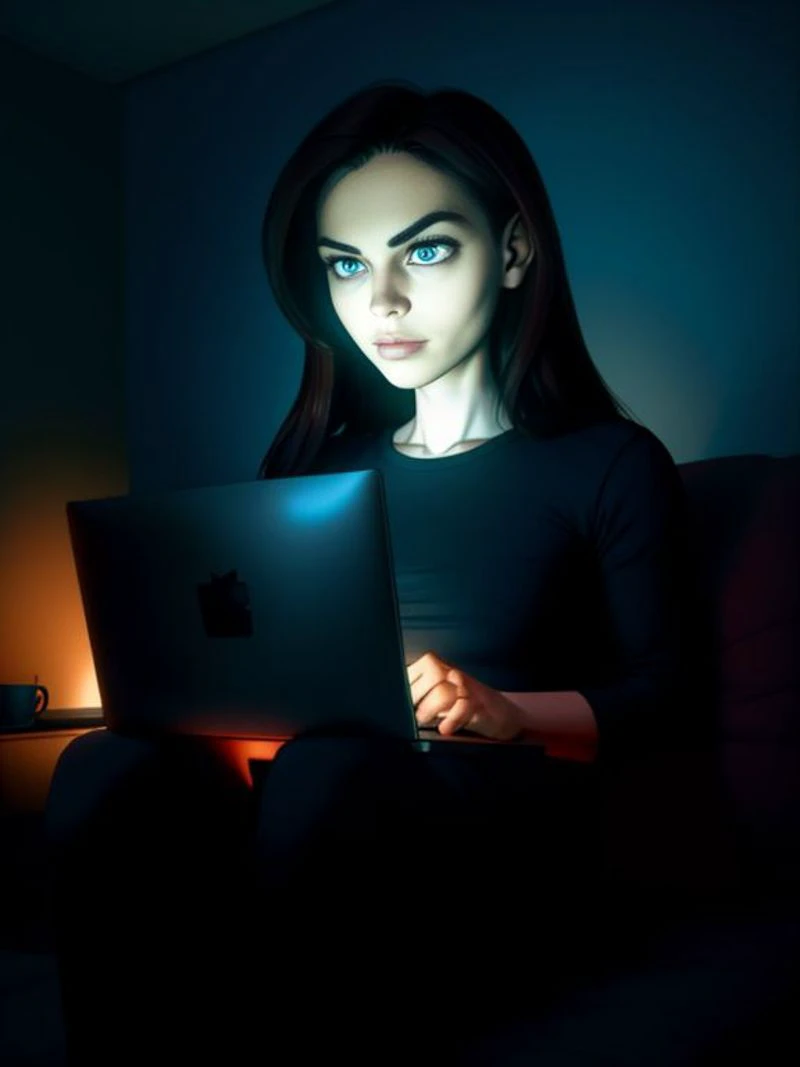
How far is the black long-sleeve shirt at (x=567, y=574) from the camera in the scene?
1.29 metres

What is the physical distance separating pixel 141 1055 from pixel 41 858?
0.68 m

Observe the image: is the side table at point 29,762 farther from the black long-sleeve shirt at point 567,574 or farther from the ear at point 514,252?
the ear at point 514,252

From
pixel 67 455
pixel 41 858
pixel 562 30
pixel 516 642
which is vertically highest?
pixel 562 30

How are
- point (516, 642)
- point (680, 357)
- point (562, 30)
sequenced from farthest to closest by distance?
point (562, 30)
point (680, 357)
point (516, 642)

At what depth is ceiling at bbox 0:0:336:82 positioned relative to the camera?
7.30 feet

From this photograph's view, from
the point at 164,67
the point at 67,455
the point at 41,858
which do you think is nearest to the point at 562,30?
the point at 164,67

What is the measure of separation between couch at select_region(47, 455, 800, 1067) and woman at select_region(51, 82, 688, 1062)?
0.05 m

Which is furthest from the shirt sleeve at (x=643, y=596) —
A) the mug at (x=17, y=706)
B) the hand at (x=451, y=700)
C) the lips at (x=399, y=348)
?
the mug at (x=17, y=706)

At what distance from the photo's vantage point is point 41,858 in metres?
1.61

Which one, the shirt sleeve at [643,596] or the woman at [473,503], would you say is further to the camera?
the shirt sleeve at [643,596]

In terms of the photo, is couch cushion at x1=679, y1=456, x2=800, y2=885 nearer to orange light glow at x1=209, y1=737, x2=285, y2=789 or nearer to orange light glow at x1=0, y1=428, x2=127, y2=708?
orange light glow at x1=209, y1=737, x2=285, y2=789

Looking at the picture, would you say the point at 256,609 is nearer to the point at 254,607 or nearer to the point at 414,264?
the point at 254,607

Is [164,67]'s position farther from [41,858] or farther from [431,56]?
[41,858]

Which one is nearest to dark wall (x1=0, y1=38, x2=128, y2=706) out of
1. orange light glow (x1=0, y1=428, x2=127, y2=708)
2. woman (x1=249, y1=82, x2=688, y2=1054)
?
orange light glow (x1=0, y1=428, x2=127, y2=708)
